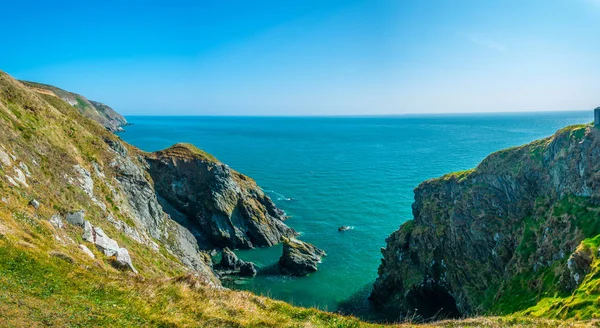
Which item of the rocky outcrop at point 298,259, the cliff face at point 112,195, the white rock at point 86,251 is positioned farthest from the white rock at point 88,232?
the rocky outcrop at point 298,259

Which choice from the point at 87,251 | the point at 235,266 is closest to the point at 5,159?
the point at 87,251

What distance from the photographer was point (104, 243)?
30.2m

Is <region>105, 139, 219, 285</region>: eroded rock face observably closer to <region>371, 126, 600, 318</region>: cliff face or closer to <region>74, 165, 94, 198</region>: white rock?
<region>74, 165, 94, 198</region>: white rock

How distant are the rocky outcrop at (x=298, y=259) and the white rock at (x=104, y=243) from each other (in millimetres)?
37345

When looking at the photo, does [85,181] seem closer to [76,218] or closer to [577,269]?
[76,218]

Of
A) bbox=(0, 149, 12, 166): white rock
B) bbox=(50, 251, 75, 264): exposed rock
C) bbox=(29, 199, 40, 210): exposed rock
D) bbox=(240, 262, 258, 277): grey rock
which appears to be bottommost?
bbox=(240, 262, 258, 277): grey rock

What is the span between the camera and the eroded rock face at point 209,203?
7406cm

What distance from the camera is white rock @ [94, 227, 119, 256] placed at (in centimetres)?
2923

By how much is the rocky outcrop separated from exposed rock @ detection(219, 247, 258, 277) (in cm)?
583

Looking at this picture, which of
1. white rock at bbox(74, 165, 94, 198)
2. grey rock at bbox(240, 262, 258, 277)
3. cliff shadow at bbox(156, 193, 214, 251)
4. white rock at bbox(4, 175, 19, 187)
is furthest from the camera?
cliff shadow at bbox(156, 193, 214, 251)

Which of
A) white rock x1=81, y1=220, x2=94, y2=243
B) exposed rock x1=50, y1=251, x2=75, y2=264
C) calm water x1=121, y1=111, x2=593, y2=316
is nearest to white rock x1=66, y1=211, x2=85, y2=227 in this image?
white rock x1=81, y1=220, x2=94, y2=243

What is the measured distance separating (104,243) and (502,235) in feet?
148

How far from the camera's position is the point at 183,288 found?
70.2 ft

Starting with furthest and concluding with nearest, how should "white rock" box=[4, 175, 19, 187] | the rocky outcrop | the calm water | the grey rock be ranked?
the rocky outcrop
the grey rock
the calm water
"white rock" box=[4, 175, 19, 187]
